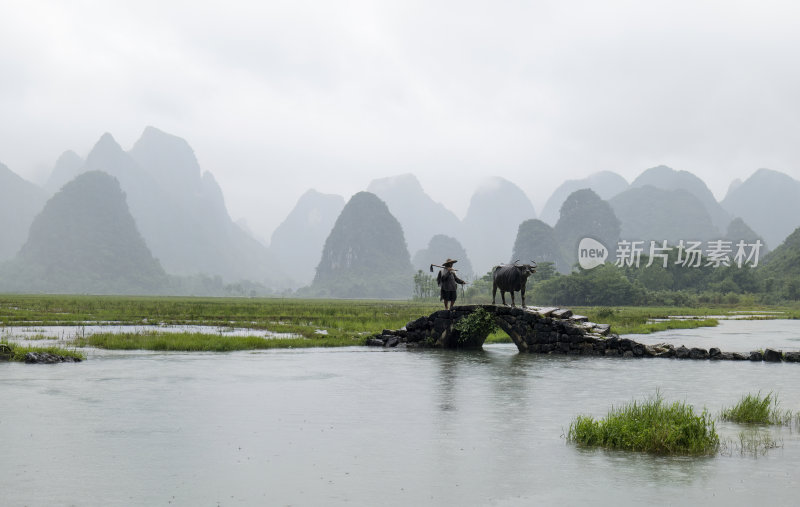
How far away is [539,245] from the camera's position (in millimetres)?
145000

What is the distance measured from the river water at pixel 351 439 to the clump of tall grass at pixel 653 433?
24 cm

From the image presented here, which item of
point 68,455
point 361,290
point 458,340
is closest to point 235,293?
point 361,290

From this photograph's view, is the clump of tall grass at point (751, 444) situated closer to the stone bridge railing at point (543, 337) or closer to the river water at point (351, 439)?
the river water at point (351, 439)

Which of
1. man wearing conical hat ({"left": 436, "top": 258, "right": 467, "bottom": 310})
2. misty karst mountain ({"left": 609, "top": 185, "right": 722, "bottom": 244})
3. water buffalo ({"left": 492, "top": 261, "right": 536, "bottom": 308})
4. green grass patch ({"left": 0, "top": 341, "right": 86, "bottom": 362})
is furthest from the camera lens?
misty karst mountain ({"left": 609, "top": 185, "right": 722, "bottom": 244})

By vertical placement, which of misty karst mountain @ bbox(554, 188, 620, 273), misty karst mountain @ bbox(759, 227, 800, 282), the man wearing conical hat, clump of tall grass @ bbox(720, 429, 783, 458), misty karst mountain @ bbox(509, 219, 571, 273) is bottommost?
clump of tall grass @ bbox(720, 429, 783, 458)

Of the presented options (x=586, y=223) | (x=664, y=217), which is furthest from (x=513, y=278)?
(x=664, y=217)

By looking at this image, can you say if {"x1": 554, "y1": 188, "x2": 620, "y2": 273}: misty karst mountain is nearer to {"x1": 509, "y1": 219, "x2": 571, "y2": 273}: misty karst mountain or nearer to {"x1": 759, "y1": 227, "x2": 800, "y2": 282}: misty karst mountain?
{"x1": 509, "y1": 219, "x2": 571, "y2": 273}: misty karst mountain

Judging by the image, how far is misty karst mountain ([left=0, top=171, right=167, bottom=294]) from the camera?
145m

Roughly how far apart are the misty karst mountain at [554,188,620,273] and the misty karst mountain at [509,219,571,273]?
637 centimetres

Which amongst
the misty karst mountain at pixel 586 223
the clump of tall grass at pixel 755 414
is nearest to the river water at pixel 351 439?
the clump of tall grass at pixel 755 414

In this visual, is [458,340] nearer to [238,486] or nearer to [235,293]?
[238,486]

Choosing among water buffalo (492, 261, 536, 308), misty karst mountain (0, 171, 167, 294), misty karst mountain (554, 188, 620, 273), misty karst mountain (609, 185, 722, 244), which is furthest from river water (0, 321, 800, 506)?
misty karst mountain (609, 185, 722, 244)

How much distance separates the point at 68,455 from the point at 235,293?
155984 millimetres

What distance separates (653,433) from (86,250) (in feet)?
538
